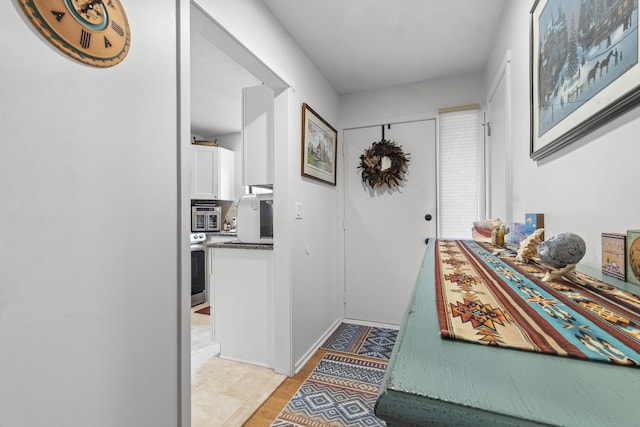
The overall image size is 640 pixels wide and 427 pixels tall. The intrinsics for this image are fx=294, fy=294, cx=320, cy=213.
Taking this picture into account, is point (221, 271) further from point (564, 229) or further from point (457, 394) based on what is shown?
point (457, 394)

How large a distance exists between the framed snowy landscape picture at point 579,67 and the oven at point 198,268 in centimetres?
382

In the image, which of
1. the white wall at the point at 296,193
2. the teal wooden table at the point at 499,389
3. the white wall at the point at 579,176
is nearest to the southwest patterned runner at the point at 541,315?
the teal wooden table at the point at 499,389

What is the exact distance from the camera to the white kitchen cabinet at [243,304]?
7.25 feet

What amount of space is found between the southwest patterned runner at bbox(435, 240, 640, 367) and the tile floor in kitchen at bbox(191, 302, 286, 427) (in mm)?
1617

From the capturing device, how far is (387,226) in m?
2.99

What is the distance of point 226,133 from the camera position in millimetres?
4676

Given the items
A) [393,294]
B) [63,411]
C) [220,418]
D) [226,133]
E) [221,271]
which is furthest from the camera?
[226,133]

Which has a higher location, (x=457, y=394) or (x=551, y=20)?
(x=551, y=20)

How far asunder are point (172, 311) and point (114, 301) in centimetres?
23

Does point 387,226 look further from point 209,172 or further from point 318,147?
point 209,172

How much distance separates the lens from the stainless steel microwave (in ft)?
13.9

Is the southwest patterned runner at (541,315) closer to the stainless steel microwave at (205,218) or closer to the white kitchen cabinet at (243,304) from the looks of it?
the white kitchen cabinet at (243,304)

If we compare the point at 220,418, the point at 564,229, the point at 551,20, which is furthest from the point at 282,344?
the point at 551,20

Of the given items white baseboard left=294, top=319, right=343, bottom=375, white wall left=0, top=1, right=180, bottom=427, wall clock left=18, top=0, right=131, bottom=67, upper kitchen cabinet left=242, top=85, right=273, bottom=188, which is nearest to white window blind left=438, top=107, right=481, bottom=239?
white baseboard left=294, top=319, right=343, bottom=375
